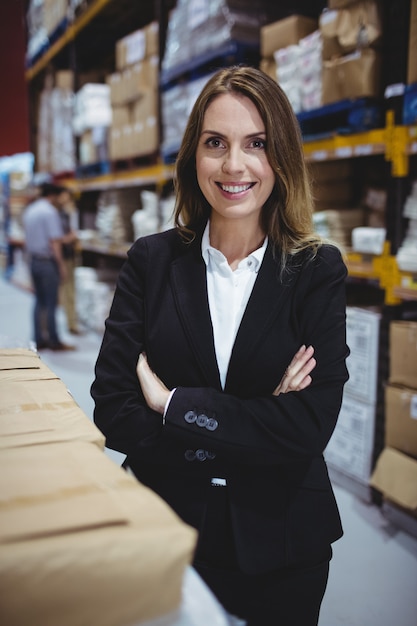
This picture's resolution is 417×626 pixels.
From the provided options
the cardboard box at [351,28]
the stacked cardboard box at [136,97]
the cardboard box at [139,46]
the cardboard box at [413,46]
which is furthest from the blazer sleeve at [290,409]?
the cardboard box at [139,46]

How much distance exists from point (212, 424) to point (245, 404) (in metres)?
0.09

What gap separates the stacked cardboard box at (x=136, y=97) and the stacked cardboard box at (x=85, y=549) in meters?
4.49

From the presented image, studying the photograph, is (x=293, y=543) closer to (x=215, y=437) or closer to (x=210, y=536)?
(x=210, y=536)

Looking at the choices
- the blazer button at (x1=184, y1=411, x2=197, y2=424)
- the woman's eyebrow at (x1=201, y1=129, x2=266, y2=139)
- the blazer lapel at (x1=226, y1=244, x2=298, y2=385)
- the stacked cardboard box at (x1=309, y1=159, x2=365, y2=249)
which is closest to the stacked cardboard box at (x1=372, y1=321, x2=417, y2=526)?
the stacked cardboard box at (x1=309, y1=159, x2=365, y2=249)

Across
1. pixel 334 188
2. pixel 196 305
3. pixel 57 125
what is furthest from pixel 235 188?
pixel 57 125

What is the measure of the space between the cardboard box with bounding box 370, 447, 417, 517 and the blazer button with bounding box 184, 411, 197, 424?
1.72 metres

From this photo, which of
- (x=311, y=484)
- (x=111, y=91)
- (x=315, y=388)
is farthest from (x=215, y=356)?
(x=111, y=91)

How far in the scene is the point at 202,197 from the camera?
1.69 m

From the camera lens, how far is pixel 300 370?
141cm

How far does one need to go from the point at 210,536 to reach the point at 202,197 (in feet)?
2.95

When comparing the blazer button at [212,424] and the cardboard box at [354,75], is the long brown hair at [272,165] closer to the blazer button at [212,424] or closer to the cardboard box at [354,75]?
the blazer button at [212,424]

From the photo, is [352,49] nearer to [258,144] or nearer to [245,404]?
[258,144]

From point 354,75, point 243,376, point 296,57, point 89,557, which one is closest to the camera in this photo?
point 89,557

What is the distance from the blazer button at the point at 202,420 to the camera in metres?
1.33
